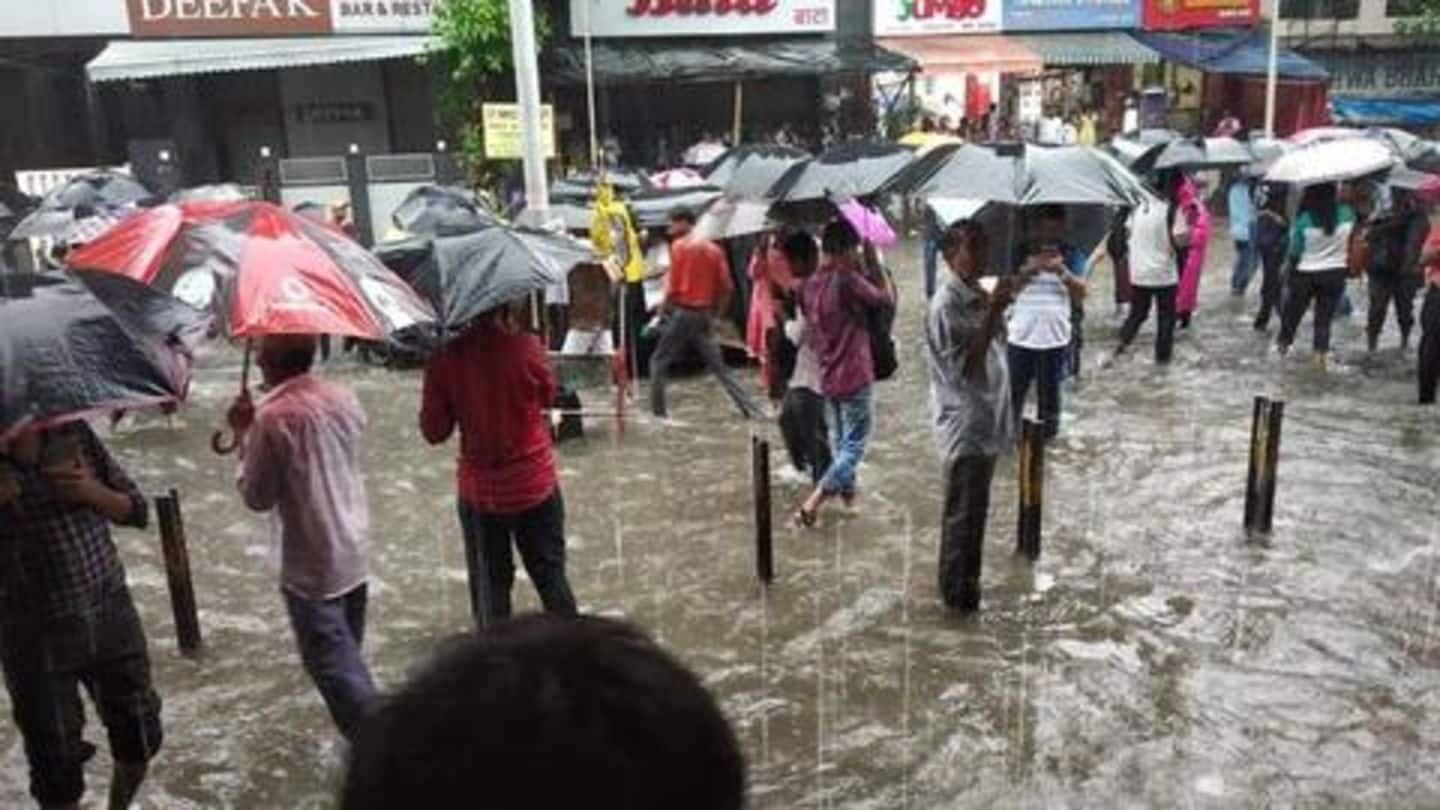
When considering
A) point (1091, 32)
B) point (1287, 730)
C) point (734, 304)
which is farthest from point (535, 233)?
point (1091, 32)

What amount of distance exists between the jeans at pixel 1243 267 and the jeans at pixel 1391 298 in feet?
8.71

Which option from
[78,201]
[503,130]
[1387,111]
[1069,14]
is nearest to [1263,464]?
[503,130]

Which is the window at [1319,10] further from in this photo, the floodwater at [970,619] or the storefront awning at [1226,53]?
the floodwater at [970,619]

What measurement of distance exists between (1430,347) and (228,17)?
1819 cm

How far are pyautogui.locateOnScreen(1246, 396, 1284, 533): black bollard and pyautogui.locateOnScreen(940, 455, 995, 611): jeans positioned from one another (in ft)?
6.09

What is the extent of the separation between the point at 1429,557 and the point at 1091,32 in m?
22.6

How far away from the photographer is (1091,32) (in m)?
27.7

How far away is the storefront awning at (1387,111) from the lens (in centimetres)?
3047

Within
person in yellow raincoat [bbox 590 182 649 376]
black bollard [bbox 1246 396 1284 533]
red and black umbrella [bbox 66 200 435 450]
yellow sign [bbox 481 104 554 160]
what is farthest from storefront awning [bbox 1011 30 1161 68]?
red and black umbrella [bbox 66 200 435 450]

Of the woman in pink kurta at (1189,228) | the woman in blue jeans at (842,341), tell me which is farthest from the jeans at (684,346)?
the woman in pink kurta at (1189,228)

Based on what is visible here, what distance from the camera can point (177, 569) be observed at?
239 inches

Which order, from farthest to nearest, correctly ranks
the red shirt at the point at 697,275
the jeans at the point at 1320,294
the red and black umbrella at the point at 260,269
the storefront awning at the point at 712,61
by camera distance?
the storefront awning at the point at 712,61
the jeans at the point at 1320,294
the red shirt at the point at 697,275
the red and black umbrella at the point at 260,269

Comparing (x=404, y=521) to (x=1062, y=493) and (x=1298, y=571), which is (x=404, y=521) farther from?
(x=1298, y=571)

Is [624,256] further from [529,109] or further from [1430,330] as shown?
[1430,330]
